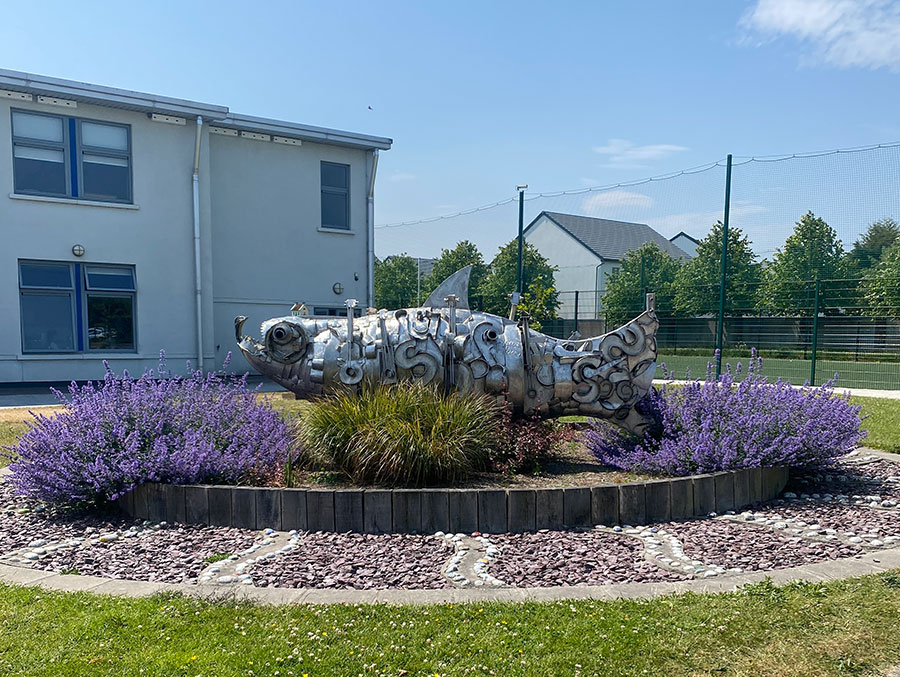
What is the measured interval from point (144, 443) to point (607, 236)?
25.0 m

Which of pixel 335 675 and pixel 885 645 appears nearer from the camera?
pixel 335 675

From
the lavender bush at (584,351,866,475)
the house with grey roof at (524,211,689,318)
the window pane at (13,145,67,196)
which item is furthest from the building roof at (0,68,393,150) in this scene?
the lavender bush at (584,351,866,475)

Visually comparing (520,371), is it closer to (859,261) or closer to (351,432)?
(351,432)

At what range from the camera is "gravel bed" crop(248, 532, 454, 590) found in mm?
3584

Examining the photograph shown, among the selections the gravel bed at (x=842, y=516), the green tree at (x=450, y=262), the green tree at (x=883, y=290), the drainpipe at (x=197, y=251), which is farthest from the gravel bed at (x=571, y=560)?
the green tree at (x=450, y=262)

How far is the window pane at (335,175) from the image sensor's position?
17656mm

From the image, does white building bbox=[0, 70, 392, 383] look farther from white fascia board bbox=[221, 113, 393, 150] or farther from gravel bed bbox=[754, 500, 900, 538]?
gravel bed bbox=[754, 500, 900, 538]

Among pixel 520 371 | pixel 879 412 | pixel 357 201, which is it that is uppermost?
pixel 357 201

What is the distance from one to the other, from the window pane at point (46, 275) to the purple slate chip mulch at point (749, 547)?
13.8 m

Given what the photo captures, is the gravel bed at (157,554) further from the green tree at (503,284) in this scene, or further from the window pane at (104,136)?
the green tree at (503,284)

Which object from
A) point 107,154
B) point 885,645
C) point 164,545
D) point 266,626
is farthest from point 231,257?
point 885,645

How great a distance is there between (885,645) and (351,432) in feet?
12.0

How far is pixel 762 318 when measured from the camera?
695 inches

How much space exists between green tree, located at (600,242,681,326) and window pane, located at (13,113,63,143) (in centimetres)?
1401
